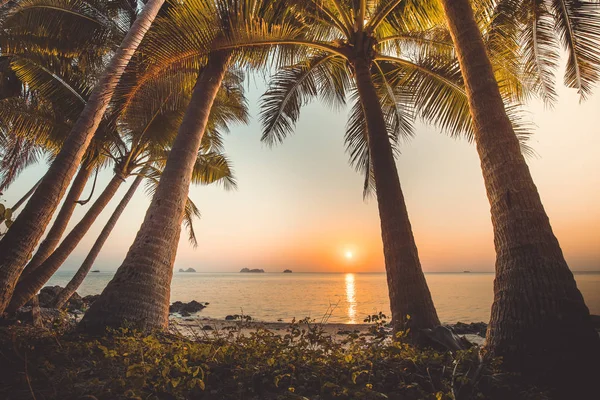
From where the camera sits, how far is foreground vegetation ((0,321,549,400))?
2.16m

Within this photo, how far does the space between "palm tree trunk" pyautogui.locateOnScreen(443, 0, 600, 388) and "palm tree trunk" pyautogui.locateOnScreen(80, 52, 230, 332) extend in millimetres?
3970

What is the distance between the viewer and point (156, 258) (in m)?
4.46

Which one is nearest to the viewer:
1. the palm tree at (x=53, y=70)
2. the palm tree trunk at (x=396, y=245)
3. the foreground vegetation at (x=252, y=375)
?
the foreground vegetation at (x=252, y=375)

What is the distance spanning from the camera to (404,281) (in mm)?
4012

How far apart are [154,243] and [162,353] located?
200cm

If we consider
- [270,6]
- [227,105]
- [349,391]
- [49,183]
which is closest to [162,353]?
[349,391]

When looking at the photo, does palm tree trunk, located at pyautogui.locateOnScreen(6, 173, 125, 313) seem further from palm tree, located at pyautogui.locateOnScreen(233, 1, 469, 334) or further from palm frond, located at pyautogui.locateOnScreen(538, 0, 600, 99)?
palm frond, located at pyautogui.locateOnScreen(538, 0, 600, 99)

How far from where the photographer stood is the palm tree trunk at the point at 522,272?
2455 mm

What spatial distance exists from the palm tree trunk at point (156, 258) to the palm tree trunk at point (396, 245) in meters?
3.05

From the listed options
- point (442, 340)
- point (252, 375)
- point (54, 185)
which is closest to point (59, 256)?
point (54, 185)

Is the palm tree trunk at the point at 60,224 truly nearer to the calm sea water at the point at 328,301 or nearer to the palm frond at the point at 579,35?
the calm sea water at the point at 328,301

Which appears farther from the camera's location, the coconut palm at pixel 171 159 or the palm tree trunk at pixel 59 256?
the palm tree trunk at pixel 59 256

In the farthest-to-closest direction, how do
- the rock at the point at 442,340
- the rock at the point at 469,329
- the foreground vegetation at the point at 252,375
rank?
1. the rock at the point at 469,329
2. the rock at the point at 442,340
3. the foreground vegetation at the point at 252,375

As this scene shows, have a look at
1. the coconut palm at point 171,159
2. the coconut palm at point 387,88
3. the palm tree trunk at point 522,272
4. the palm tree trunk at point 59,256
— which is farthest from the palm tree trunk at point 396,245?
the palm tree trunk at point 59,256
